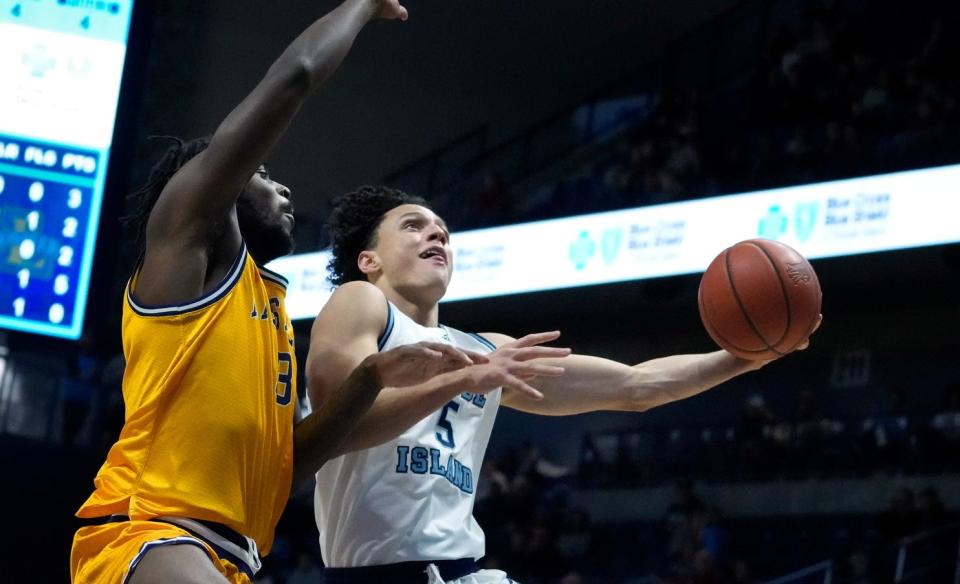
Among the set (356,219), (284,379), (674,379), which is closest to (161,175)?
(284,379)

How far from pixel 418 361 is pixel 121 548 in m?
0.71

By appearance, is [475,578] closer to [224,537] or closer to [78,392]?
[224,537]

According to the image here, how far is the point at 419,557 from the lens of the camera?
11.3 feet

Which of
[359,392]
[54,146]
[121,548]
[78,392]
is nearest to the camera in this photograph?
[121,548]

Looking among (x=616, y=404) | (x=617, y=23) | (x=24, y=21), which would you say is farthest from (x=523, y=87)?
(x=616, y=404)

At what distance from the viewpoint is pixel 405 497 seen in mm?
3498

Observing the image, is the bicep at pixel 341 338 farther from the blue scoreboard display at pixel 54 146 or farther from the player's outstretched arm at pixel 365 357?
the blue scoreboard display at pixel 54 146

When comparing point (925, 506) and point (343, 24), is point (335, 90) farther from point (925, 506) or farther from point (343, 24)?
point (343, 24)

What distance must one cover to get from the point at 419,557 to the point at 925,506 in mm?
6678

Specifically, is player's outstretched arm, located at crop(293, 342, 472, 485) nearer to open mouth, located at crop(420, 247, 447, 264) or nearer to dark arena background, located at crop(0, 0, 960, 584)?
open mouth, located at crop(420, 247, 447, 264)

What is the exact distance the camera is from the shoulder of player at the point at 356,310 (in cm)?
355

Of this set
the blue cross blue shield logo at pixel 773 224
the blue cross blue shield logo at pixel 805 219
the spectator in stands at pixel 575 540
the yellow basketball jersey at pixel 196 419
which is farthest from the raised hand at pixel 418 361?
the spectator in stands at pixel 575 540

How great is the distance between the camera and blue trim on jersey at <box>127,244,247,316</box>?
2.79 metres

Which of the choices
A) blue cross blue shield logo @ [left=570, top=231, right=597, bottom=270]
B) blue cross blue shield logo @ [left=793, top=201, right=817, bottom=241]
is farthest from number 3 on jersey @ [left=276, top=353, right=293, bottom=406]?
blue cross blue shield logo @ [left=570, top=231, right=597, bottom=270]
